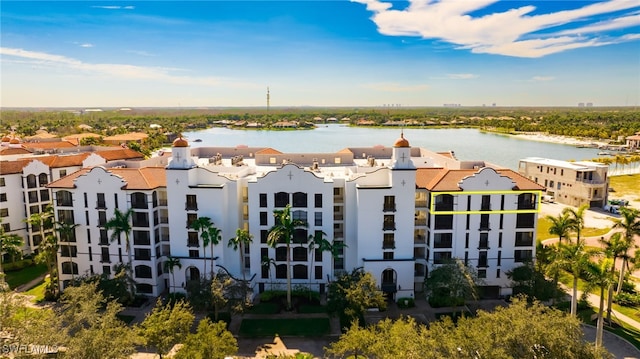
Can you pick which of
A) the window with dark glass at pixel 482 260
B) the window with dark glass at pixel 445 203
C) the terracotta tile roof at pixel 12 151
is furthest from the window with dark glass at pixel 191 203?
the terracotta tile roof at pixel 12 151

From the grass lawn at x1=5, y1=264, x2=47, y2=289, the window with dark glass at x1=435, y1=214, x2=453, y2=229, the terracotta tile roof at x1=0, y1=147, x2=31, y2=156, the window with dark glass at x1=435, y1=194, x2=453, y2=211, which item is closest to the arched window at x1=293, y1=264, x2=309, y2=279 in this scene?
the window with dark glass at x1=435, y1=214, x2=453, y2=229

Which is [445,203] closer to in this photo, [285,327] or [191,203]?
[285,327]

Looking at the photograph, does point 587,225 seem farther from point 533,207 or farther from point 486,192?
point 486,192

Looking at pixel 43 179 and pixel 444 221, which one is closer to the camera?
pixel 444 221

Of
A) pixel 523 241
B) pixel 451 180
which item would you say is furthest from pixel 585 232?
pixel 451 180

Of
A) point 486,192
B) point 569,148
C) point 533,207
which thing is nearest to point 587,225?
point 533,207

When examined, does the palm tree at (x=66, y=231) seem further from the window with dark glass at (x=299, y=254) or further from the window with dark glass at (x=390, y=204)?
the window with dark glass at (x=390, y=204)
